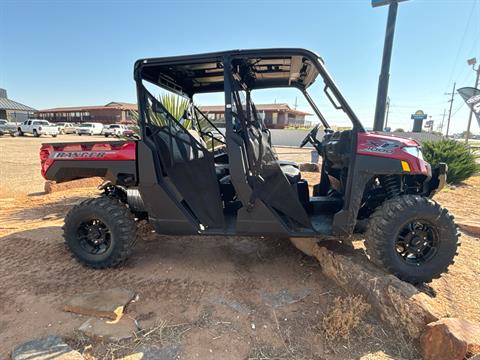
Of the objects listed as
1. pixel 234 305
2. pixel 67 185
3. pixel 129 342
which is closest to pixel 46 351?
pixel 129 342

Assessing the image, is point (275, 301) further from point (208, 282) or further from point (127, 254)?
point (127, 254)

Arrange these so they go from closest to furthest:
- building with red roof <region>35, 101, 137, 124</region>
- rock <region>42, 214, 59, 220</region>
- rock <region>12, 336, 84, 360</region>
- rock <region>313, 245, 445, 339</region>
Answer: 1. rock <region>12, 336, 84, 360</region>
2. rock <region>313, 245, 445, 339</region>
3. rock <region>42, 214, 59, 220</region>
4. building with red roof <region>35, 101, 137, 124</region>

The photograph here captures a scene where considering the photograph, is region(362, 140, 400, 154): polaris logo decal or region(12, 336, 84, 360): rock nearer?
region(12, 336, 84, 360): rock

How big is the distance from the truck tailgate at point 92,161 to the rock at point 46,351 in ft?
5.11

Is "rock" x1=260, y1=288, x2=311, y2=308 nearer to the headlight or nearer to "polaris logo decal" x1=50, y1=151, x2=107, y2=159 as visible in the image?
the headlight

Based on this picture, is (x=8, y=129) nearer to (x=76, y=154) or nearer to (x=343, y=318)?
(x=76, y=154)

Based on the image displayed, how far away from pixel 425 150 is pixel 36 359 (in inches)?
426

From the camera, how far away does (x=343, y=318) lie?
7.86 feet

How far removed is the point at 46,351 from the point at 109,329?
421 mm

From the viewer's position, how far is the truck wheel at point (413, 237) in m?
2.86

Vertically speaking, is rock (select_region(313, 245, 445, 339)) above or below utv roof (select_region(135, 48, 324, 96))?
below

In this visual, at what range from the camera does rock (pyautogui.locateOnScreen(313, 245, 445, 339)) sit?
2318mm

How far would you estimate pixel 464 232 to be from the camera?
4.69 m

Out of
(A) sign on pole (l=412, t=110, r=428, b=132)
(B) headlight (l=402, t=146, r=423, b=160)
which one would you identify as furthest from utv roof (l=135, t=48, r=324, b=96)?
(A) sign on pole (l=412, t=110, r=428, b=132)
